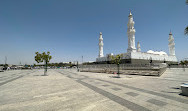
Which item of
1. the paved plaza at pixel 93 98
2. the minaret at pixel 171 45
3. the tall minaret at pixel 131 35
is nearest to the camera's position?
the paved plaza at pixel 93 98

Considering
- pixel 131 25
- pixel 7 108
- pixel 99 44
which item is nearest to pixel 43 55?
pixel 7 108

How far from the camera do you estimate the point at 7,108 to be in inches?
163

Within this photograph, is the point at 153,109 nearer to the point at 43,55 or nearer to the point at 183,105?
the point at 183,105

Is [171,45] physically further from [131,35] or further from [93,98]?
[93,98]

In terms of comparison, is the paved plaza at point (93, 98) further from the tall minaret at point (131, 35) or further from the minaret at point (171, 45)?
the minaret at point (171, 45)

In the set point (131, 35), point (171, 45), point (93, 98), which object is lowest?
point (93, 98)

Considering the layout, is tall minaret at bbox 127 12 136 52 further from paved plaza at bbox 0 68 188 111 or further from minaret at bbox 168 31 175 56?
minaret at bbox 168 31 175 56

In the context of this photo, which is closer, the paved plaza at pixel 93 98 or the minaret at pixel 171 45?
the paved plaza at pixel 93 98

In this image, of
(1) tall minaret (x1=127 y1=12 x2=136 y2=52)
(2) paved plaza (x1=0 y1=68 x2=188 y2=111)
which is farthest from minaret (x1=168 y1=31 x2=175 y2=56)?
(2) paved plaza (x1=0 y1=68 x2=188 y2=111)

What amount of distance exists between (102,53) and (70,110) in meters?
84.1

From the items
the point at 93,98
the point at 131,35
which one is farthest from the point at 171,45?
the point at 93,98

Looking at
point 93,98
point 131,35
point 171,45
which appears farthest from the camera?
point 171,45

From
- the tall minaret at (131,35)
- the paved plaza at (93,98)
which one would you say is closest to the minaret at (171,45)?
the tall minaret at (131,35)

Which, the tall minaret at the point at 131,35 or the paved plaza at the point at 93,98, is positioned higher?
the tall minaret at the point at 131,35
